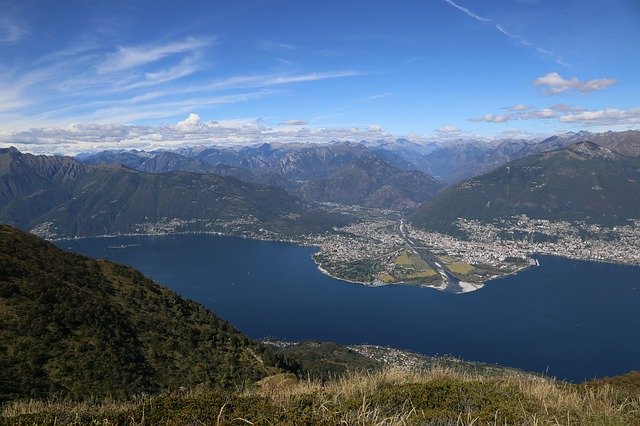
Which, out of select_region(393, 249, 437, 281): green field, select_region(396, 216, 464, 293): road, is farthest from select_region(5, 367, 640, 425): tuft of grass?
select_region(393, 249, 437, 281): green field

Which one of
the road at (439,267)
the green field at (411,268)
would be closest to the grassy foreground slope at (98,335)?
the road at (439,267)

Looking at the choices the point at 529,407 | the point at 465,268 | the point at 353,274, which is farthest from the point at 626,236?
the point at 529,407

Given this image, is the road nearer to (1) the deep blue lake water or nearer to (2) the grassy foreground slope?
(1) the deep blue lake water

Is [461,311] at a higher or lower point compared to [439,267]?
lower

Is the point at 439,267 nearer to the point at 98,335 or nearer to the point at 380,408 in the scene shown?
the point at 98,335

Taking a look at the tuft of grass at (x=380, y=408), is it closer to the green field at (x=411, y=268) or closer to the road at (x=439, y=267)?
the road at (x=439, y=267)

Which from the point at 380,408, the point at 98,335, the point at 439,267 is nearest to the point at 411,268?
the point at 439,267
